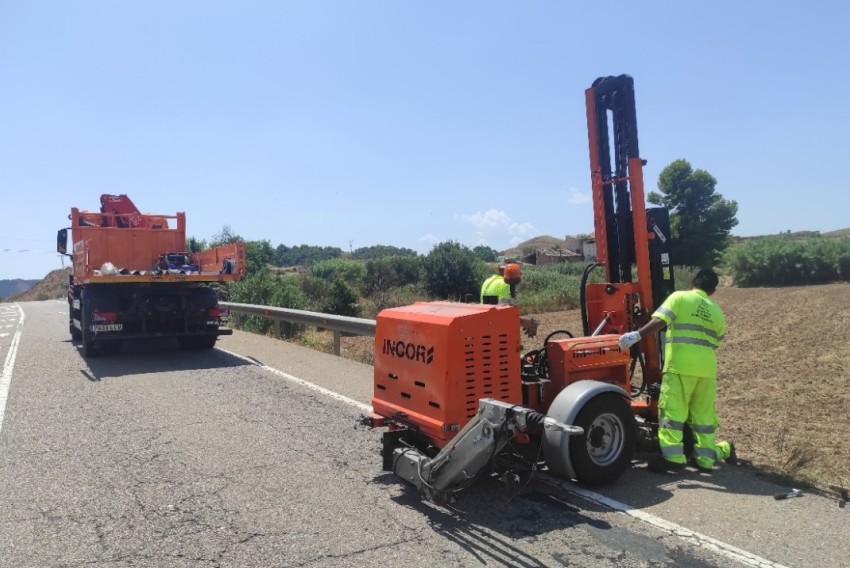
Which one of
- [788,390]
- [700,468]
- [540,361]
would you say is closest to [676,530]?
[700,468]

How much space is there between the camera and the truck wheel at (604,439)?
489 cm

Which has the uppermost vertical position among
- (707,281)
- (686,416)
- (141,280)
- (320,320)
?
(141,280)

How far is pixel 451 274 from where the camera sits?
33906mm

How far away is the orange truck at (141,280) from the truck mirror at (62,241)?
4cm

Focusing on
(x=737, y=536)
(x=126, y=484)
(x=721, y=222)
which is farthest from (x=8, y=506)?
(x=721, y=222)

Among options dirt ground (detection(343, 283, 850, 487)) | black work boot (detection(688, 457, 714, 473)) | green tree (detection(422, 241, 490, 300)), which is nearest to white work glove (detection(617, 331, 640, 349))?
black work boot (detection(688, 457, 714, 473))

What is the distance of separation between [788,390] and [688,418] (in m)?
5.55

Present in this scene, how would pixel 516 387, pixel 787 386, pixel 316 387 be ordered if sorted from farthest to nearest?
pixel 787 386
pixel 316 387
pixel 516 387

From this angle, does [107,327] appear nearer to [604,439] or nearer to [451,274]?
[604,439]

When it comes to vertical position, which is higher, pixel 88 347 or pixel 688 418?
pixel 88 347

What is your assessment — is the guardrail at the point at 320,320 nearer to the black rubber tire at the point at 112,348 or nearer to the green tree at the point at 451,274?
the black rubber tire at the point at 112,348

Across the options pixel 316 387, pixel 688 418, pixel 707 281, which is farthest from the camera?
pixel 316 387

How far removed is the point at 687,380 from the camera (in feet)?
18.3

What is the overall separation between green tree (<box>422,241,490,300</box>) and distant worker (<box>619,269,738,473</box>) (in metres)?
27.5
